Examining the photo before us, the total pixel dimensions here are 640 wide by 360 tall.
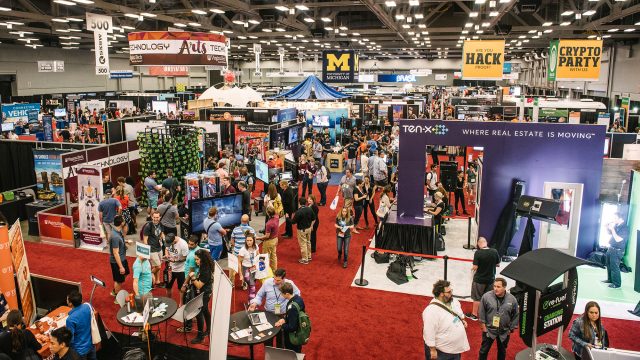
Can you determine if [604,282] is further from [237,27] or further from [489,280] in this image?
[237,27]

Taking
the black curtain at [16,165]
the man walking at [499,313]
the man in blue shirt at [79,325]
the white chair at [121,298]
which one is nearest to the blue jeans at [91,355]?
the man in blue shirt at [79,325]

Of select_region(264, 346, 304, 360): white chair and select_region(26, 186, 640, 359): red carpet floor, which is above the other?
Result: select_region(264, 346, 304, 360): white chair

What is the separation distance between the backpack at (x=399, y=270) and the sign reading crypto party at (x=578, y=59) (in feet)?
33.9

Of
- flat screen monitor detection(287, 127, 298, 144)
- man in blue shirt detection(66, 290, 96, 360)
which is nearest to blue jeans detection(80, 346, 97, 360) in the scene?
man in blue shirt detection(66, 290, 96, 360)

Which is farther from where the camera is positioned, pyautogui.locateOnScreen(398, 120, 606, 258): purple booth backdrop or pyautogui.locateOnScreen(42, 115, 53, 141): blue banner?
pyautogui.locateOnScreen(42, 115, 53, 141): blue banner

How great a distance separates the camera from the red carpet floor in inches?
262

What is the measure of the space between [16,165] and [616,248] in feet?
52.7

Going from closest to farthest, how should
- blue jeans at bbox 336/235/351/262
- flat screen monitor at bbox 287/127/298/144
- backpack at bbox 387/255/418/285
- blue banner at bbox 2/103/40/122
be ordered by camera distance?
backpack at bbox 387/255/418/285, blue jeans at bbox 336/235/351/262, flat screen monitor at bbox 287/127/298/144, blue banner at bbox 2/103/40/122

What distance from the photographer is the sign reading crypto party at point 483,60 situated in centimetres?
1591

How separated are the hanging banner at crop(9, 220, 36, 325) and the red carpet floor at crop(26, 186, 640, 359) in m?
1.07

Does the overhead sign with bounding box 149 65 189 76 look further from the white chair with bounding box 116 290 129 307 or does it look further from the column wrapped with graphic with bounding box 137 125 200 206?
the white chair with bounding box 116 290 129 307

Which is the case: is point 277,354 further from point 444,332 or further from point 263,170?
point 263,170

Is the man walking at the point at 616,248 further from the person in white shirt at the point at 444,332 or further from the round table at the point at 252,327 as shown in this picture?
the round table at the point at 252,327

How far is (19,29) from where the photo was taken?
21484 millimetres
